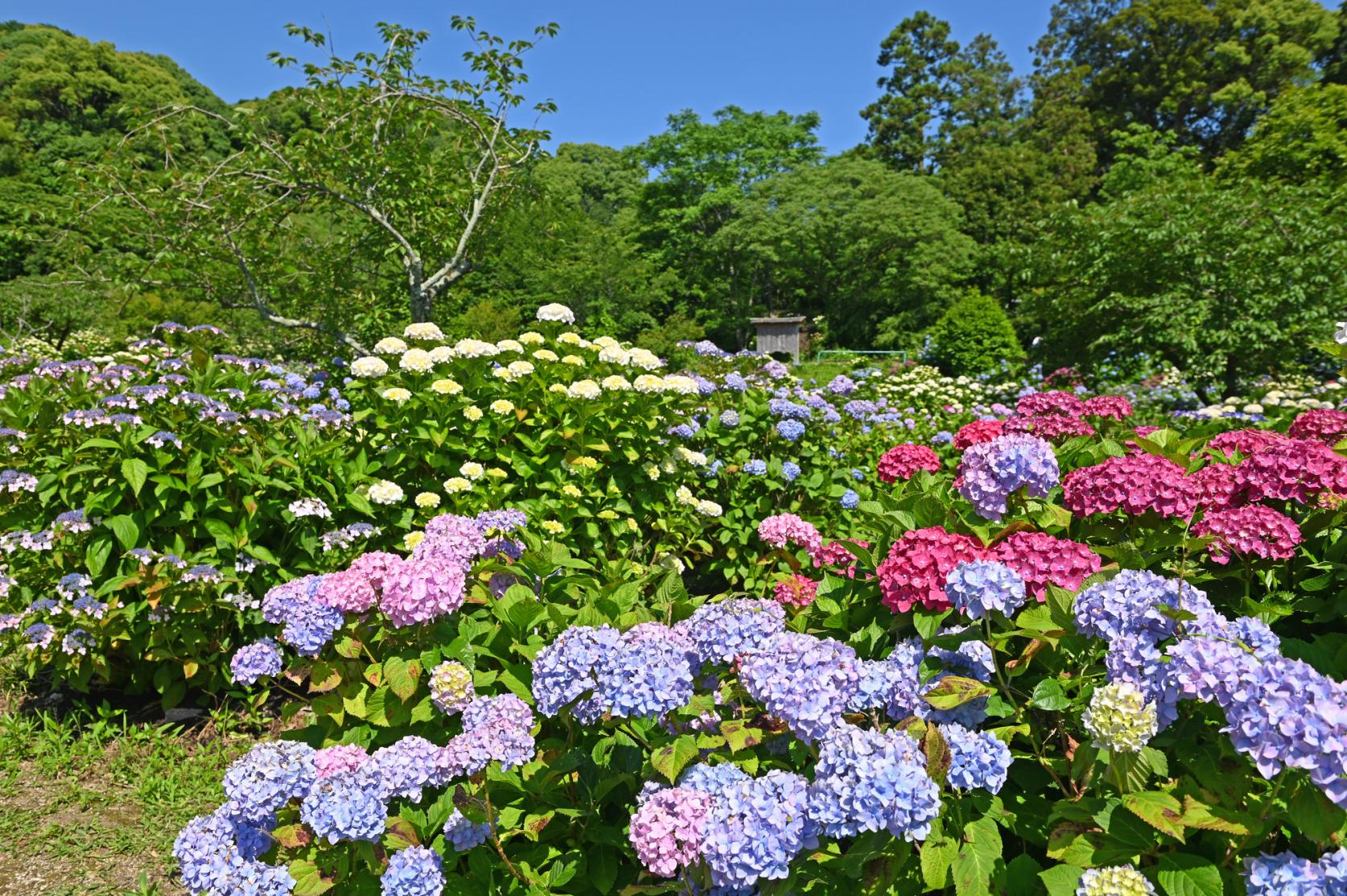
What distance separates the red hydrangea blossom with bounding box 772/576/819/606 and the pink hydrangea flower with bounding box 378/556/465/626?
89 centimetres

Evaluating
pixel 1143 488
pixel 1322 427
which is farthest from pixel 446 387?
pixel 1322 427

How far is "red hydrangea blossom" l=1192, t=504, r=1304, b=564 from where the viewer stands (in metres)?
1.66

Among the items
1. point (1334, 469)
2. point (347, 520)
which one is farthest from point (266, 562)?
point (1334, 469)

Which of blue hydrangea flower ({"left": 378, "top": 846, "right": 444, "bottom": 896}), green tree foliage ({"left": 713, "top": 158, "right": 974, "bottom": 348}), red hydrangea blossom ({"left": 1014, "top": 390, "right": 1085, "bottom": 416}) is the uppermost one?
green tree foliage ({"left": 713, "top": 158, "right": 974, "bottom": 348})

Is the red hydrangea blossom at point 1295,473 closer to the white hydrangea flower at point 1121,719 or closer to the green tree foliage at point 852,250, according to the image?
the white hydrangea flower at point 1121,719

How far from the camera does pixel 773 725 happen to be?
4.95ft

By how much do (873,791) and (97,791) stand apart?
309cm

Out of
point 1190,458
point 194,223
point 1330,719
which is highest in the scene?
point 194,223

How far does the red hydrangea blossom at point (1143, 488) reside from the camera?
1.77 meters

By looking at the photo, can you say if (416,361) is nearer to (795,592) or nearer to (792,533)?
(792,533)

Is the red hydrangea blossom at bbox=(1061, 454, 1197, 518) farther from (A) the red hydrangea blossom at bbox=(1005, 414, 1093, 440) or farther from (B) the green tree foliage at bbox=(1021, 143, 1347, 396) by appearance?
(B) the green tree foliage at bbox=(1021, 143, 1347, 396)

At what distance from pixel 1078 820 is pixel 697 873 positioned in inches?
25.1

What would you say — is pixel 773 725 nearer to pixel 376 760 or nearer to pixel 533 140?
pixel 376 760

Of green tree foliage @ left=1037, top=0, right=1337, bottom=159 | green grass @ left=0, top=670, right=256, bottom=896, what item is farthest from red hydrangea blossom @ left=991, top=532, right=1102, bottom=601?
green tree foliage @ left=1037, top=0, right=1337, bottom=159
